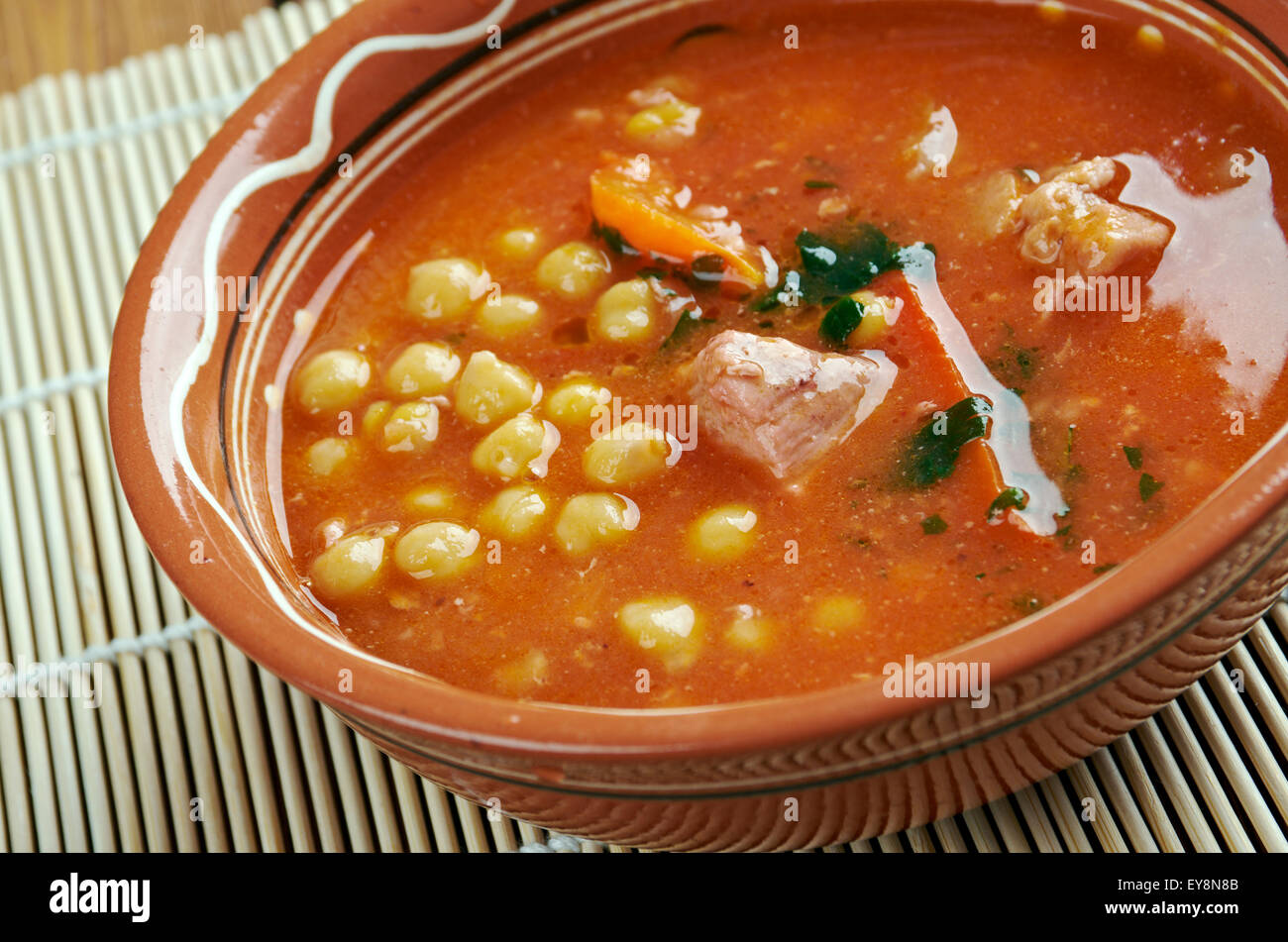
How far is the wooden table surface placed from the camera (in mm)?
3801

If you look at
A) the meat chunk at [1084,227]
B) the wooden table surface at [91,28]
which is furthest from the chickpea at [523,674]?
the wooden table surface at [91,28]

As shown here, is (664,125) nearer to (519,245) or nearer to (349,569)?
(519,245)

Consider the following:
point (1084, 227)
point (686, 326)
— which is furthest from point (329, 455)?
point (1084, 227)

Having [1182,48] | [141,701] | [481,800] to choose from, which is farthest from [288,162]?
[1182,48]

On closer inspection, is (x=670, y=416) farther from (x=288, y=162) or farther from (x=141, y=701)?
(x=141, y=701)

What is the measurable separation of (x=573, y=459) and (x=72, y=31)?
2.51m

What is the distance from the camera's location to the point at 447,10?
2.78 m

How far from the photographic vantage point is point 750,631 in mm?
2094

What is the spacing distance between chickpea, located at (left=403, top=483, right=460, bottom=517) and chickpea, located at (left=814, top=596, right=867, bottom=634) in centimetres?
69

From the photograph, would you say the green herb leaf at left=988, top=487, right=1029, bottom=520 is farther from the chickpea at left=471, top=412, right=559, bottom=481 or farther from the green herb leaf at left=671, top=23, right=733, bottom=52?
the green herb leaf at left=671, top=23, right=733, bottom=52

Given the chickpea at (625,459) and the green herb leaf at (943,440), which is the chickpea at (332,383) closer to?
the chickpea at (625,459)

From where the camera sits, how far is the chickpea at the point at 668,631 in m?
2.08

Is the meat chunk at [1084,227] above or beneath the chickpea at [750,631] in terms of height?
above

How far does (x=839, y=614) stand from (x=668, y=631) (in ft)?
0.86
